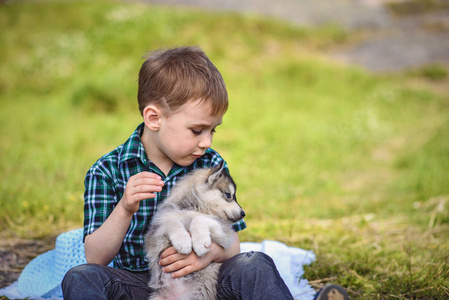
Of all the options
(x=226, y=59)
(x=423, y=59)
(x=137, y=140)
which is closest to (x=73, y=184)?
(x=137, y=140)

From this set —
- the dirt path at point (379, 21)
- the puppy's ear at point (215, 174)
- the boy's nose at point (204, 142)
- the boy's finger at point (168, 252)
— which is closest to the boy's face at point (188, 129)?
the boy's nose at point (204, 142)

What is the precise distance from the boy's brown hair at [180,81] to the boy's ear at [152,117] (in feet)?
0.13

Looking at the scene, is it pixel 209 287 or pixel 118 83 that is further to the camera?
pixel 118 83

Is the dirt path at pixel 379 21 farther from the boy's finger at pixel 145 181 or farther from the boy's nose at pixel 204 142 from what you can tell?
the boy's finger at pixel 145 181

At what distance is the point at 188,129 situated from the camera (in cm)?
223

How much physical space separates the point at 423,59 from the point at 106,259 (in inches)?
461

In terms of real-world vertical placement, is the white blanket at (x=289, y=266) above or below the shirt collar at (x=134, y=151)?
below

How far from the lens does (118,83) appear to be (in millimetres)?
8148

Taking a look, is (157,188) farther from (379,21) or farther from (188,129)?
(379,21)

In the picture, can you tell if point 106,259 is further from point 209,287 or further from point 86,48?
point 86,48

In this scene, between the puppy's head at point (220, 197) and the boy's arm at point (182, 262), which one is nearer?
the boy's arm at point (182, 262)

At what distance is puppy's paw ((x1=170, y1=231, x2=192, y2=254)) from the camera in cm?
207

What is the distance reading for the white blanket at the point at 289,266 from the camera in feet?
8.80

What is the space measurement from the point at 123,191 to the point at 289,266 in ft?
4.23
